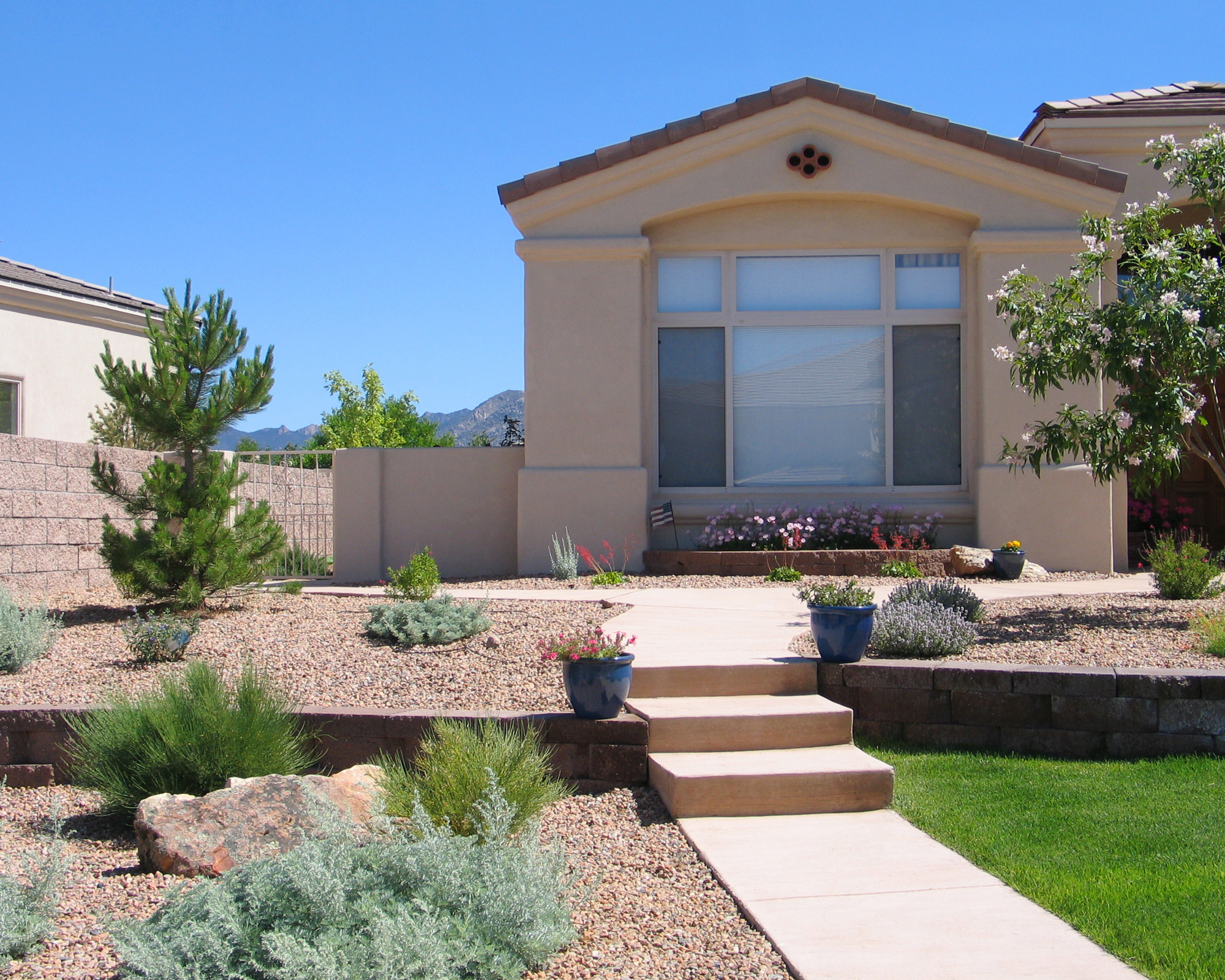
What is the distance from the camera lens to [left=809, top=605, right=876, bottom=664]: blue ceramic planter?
5922 mm

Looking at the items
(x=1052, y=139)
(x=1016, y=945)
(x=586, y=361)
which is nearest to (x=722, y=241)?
(x=586, y=361)

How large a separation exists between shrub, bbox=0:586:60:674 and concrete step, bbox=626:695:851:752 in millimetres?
4076

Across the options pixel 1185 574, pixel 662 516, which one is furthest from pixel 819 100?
pixel 1185 574

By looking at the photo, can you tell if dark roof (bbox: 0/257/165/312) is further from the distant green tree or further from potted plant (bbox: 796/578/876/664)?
the distant green tree

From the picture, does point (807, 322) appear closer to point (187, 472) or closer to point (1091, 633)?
point (1091, 633)

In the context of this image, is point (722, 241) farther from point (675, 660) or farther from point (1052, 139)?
point (675, 660)

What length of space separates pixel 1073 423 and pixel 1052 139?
6446 mm

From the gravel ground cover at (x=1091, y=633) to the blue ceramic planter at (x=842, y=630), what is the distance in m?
0.41

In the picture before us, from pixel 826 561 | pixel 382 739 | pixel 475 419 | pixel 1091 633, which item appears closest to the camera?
pixel 382 739

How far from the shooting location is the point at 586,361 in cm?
1184

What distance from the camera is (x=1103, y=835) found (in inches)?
175

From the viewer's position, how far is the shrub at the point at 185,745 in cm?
485

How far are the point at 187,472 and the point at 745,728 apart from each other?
18.6 ft

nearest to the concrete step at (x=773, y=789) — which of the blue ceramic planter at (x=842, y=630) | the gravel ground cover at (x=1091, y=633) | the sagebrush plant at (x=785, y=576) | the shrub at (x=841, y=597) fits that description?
the blue ceramic planter at (x=842, y=630)
